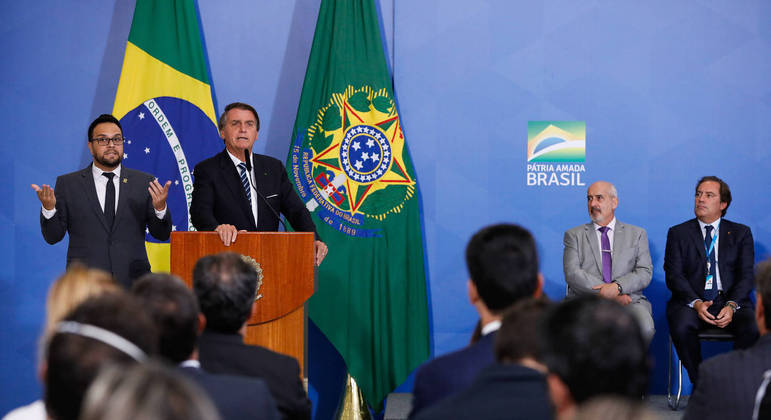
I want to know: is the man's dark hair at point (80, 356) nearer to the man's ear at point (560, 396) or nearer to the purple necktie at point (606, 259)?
the man's ear at point (560, 396)

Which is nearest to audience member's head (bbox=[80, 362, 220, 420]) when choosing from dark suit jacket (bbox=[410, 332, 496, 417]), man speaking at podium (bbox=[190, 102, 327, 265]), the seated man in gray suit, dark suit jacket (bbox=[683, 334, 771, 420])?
dark suit jacket (bbox=[410, 332, 496, 417])

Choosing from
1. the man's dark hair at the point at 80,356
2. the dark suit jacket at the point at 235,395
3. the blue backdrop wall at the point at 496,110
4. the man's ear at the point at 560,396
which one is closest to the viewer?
the man's dark hair at the point at 80,356

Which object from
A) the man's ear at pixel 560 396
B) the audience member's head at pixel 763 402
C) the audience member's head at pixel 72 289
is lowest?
the audience member's head at pixel 763 402

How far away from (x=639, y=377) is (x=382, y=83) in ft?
13.4

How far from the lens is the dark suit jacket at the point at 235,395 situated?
5.33 feet

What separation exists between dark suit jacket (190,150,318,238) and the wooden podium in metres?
0.59

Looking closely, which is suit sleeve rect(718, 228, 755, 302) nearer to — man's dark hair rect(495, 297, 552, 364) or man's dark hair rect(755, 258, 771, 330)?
man's dark hair rect(755, 258, 771, 330)

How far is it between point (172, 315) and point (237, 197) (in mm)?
2354

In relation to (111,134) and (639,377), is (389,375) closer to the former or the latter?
(111,134)

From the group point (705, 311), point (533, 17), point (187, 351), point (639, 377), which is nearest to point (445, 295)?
point (705, 311)

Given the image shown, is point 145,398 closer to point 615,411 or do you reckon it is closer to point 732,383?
point 615,411

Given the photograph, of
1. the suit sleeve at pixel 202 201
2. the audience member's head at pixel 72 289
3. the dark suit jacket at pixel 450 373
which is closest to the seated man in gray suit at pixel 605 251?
the suit sleeve at pixel 202 201

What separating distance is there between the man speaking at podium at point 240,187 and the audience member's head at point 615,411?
3.07 m

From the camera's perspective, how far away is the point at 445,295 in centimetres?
545
